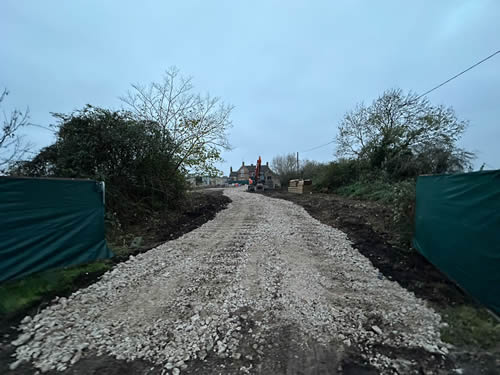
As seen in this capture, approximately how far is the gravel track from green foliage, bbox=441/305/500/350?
137 millimetres

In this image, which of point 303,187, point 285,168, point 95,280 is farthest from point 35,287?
point 285,168

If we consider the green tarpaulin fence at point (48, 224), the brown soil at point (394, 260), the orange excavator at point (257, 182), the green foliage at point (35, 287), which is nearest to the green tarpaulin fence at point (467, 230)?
the brown soil at point (394, 260)

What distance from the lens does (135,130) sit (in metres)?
7.13

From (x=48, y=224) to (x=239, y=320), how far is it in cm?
349

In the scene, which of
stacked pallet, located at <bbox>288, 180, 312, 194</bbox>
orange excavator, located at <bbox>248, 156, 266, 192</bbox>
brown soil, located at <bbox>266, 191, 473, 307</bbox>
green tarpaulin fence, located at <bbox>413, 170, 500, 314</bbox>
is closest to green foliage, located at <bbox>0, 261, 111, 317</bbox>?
brown soil, located at <bbox>266, 191, 473, 307</bbox>

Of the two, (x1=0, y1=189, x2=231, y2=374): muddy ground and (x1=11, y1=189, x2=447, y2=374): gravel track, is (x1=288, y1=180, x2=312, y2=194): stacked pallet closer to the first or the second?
(x1=0, y1=189, x2=231, y2=374): muddy ground

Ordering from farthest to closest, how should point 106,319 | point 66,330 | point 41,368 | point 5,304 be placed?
point 5,304, point 106,319, point 66,330, point 41,368

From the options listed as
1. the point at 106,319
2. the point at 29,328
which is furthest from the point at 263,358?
the point at 29,328

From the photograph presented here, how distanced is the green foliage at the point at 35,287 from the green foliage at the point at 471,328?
15.9 feet

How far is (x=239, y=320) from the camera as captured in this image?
251cm

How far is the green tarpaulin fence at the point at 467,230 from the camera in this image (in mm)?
2510

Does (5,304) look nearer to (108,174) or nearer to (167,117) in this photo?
(108,174)

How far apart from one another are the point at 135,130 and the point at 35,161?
8.70 feet

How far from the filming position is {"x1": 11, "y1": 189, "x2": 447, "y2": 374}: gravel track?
1.99m
